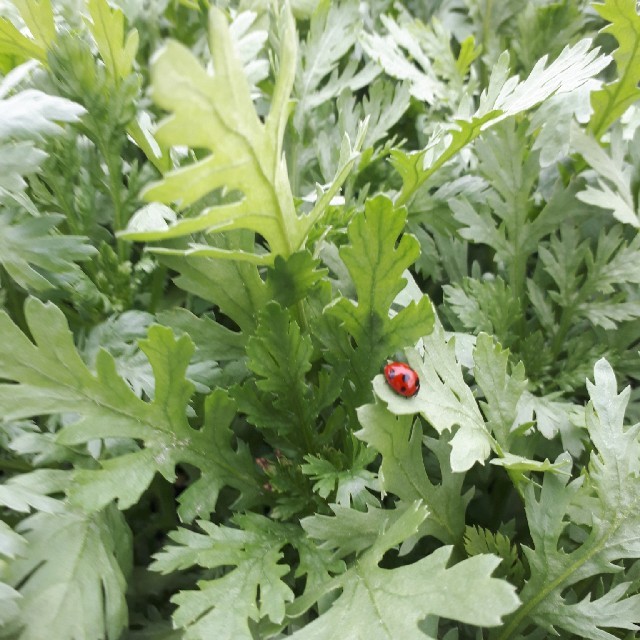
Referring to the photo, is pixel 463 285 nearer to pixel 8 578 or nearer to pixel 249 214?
pixel 249 214

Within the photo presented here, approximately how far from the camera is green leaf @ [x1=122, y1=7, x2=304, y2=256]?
0.33 m

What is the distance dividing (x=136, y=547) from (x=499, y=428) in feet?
1.17

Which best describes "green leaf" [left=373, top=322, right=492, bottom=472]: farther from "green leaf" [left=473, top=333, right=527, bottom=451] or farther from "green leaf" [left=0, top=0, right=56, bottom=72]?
"green leaf" [left=0, top=0, right=56, bottom=72]

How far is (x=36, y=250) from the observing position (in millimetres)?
531

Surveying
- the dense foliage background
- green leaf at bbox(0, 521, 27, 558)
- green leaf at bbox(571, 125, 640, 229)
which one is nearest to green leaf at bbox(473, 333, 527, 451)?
the dense foliage background

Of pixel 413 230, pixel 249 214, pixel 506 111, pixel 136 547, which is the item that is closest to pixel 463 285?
pixel 413 230

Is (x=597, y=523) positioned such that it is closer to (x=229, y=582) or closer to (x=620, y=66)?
(x=229, y=582)

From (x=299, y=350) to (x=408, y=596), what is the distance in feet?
0.63

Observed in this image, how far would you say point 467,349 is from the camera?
0.60m

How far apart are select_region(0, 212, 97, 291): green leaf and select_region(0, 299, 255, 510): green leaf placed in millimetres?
80

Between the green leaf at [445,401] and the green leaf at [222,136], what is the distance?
14cm

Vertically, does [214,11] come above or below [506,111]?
above

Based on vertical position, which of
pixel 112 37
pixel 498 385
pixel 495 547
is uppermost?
pixel 112 37

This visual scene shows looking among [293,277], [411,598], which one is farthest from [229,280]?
[411,598]
